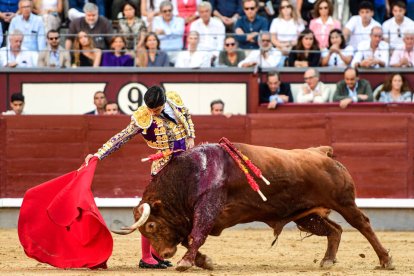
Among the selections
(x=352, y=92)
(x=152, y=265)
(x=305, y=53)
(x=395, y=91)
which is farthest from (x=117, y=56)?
(x=152, y=265)

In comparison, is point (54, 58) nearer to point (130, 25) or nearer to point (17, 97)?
point (17, 97)

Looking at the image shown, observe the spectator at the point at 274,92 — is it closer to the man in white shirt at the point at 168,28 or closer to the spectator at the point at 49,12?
the man in white shirt at the point at 168,28

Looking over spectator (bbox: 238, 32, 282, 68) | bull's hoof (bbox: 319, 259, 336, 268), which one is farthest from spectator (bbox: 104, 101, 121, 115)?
bull's hoof (bbox: 319, 259, 336, 268)

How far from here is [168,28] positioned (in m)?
13.1

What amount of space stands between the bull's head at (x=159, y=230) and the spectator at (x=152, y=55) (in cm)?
470

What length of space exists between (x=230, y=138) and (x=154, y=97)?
4.53m

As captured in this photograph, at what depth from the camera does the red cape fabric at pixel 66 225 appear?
831 cm

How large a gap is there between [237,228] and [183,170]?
165 inches

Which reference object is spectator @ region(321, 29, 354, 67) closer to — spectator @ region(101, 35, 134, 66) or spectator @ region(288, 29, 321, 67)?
spectator @ region(288, 29, 321, 67)

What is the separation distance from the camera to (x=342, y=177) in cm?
852

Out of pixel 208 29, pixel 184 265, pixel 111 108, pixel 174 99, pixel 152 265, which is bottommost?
pixel 152 265

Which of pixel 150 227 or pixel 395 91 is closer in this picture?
pixel 150 227

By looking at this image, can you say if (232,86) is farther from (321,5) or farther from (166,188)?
(166,188)

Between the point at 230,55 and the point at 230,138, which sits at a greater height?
the point at 230,55
